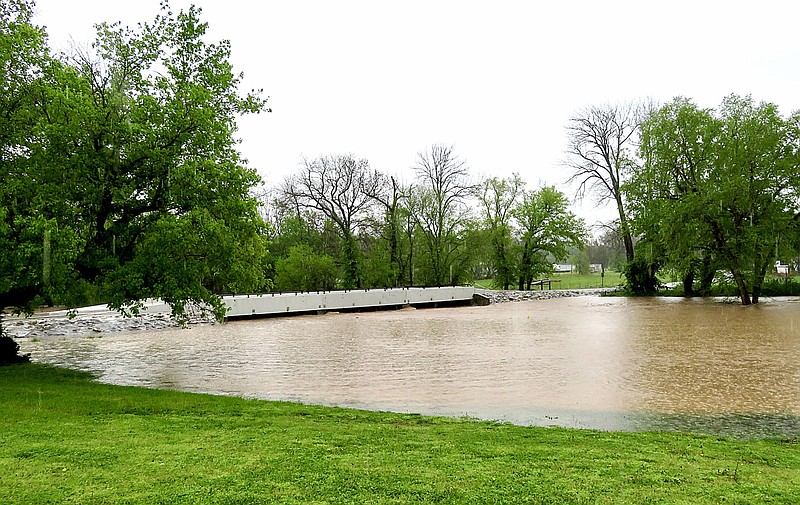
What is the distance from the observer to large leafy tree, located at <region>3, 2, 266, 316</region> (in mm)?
10562

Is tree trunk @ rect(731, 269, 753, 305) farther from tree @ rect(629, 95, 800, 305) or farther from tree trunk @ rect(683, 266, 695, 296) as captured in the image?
tree trunk @ rect(683, 266, 695, 296)

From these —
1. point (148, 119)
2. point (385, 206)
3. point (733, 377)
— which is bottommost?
point (733, 377)

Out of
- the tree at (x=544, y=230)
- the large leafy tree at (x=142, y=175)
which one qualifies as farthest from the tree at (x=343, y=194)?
the large leafy tree at (x=142, y=175)

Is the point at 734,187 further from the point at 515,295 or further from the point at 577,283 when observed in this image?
the point at 577,283

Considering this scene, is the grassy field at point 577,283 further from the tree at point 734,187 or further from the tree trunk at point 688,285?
A: the tree at point 734,187

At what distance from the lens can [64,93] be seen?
10352 mm

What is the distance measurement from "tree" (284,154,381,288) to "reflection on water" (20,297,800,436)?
17795 mm

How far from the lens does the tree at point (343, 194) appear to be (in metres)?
41.9

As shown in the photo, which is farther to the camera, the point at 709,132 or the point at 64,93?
the point at 709,132

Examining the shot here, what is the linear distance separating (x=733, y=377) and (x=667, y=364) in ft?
5.60

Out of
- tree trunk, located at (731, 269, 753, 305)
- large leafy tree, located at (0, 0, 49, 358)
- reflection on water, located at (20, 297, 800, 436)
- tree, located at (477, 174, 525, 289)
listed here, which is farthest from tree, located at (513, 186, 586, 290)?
large leafy tree, located at (0, 0, 49, 358)

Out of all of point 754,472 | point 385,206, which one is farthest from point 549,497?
point 385,206

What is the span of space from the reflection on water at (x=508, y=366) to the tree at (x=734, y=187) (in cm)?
621

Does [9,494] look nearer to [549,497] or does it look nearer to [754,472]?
[549,497]
